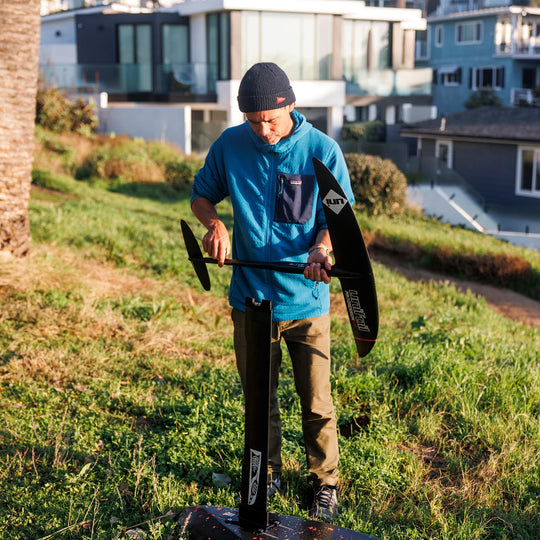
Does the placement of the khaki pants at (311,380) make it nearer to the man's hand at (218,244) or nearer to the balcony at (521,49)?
the man's hand at (218,244)

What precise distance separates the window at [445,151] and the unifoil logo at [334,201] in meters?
27.1

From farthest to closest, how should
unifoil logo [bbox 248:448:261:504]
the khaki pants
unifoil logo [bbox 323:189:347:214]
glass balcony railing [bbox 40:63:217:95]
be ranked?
1. glass balcony railing [bbox 40:63:217:95]
2. the khaki pants
3. unifoil logo [bbox 248:448:261:504]
4. unifoil logo [bbox 323:189:347:214]

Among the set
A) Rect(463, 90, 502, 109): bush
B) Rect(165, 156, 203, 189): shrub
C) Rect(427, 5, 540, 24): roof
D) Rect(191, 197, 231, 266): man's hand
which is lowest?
Rect(165, 156, 203, 189): shrub

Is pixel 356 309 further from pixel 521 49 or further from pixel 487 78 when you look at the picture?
pixel 521 49

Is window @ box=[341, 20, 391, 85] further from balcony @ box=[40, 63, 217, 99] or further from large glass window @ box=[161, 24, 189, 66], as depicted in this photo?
large glass window @ box=[161, 24, 189, 66]

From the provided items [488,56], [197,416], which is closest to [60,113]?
[197,416]

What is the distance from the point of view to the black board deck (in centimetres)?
347

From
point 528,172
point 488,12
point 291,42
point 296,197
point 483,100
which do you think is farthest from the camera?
point 488,12

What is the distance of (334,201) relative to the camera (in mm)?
3301

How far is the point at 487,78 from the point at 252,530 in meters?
47.1

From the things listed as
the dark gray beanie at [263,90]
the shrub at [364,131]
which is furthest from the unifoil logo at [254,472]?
the shrub at [364,131]

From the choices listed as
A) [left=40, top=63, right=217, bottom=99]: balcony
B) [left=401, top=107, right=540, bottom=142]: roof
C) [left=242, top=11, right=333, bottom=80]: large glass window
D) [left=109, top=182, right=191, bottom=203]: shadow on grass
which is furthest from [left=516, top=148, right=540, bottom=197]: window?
[left=109, top=182, right=191, bottom=203]: shadow on grass

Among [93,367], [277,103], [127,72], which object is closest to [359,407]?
[93,367]

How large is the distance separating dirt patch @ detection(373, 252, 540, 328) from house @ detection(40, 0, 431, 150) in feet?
45.9
